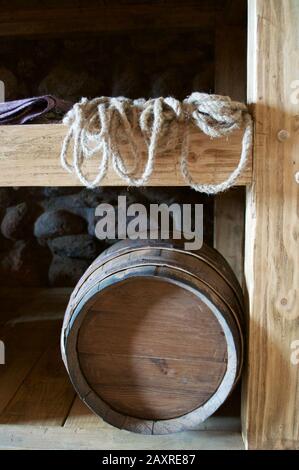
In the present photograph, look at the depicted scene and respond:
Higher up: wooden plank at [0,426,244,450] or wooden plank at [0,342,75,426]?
wooden plank at [0,342,75,426]

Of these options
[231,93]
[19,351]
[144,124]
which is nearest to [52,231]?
[19,351]

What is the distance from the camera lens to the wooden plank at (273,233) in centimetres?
86

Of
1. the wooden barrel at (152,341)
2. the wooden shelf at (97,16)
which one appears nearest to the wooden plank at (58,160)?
the wooden barrel at (152,341)

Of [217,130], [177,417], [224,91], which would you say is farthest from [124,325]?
[224,91]

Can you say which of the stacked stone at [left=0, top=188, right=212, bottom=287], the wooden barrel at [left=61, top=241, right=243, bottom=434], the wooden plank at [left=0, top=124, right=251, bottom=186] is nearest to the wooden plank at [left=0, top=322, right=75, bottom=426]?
the wooden barrel at [left=61, top=241, right=243, bottom=434]

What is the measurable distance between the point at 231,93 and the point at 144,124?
3.23ft

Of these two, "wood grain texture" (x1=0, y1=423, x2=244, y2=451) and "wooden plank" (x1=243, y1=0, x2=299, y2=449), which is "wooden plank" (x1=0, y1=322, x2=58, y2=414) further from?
"wooden plank" (x1=243, y1=0, x2=299, y2=449)

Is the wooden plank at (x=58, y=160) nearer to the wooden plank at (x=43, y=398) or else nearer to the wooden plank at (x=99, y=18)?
the wooden plank at (x=43, y=398)

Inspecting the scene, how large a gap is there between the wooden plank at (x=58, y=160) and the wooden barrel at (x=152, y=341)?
0.20 metres

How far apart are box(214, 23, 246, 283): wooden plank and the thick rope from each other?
88 centimetres

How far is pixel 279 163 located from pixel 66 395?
876mm

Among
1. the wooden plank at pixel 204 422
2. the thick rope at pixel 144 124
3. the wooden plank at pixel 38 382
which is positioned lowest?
the wooden plank at pixel 204 422

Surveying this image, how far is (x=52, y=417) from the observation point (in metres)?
1.13

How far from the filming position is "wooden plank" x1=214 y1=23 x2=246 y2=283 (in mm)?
1674
